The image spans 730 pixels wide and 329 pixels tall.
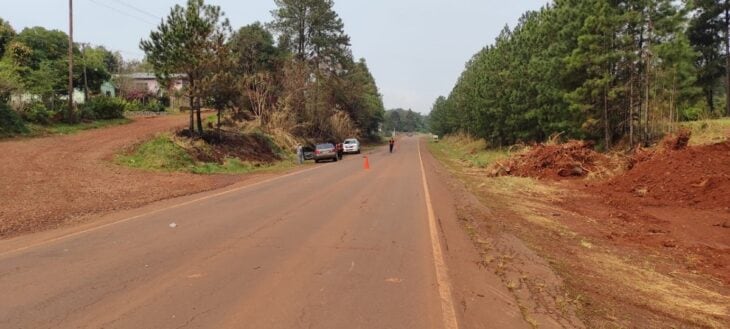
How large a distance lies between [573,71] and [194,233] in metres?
23.5

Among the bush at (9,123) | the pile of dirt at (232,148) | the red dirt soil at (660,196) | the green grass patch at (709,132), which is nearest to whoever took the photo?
the red dirt soil at (660,196)

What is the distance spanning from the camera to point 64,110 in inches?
1351

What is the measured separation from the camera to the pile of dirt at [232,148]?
97.8 ft

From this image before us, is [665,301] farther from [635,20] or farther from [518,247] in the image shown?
[635,20]

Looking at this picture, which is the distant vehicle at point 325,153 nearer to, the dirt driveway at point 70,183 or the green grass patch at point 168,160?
the green grass patch at point 168,160

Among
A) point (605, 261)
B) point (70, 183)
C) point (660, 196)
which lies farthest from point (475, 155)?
point (605, 261)

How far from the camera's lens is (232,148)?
33781mm

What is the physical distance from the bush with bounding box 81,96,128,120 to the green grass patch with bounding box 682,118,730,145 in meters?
36.5

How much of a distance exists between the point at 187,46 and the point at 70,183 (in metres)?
12.9

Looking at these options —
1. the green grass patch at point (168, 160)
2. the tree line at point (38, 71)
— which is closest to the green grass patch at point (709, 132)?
the green grass patch at point (168, 160)

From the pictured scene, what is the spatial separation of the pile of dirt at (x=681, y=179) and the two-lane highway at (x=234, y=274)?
860 centimetres

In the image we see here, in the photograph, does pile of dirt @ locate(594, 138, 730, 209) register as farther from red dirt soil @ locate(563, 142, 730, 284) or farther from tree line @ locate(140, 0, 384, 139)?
tree line @ locate(140, 0, 384, 139)

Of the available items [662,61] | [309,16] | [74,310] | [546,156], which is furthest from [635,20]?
[309,16]

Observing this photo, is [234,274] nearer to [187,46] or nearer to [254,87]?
[187,46]
